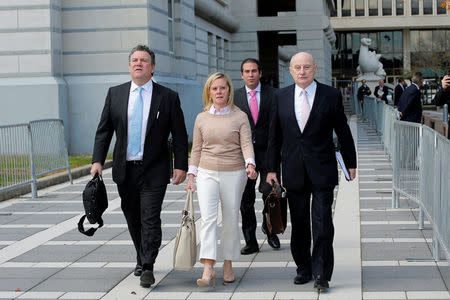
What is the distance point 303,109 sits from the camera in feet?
21.6

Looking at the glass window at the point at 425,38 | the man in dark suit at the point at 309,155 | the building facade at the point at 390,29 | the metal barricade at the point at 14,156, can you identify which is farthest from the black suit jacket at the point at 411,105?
the glass window at the point at 425,38

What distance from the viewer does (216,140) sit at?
6746 millimetres

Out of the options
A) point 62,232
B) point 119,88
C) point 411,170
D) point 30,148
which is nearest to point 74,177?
point 30,148

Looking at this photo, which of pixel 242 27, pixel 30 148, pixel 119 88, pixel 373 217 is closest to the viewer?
pixel 119 88

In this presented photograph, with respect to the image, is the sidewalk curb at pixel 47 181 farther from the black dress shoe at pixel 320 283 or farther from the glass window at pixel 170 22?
the glass window at pixel 170 22

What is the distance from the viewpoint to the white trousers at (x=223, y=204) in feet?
21.9

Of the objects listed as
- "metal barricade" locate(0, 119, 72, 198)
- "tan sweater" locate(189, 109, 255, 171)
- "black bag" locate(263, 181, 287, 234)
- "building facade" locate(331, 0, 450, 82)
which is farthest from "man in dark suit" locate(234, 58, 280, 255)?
"building facade" locate(331, 0, 450, 82)

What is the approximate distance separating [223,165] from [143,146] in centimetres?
68

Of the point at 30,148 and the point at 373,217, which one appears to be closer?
the point at 373,217

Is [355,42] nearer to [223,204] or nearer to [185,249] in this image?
[223,204]

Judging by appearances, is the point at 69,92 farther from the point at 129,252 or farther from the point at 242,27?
the point at 242,27

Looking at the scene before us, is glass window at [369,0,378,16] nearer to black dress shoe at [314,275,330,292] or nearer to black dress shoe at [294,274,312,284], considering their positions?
black dress shoe at [294,274,312,284]

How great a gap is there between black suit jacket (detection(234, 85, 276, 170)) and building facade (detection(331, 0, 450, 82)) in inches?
3416

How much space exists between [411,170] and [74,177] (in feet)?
25.5
